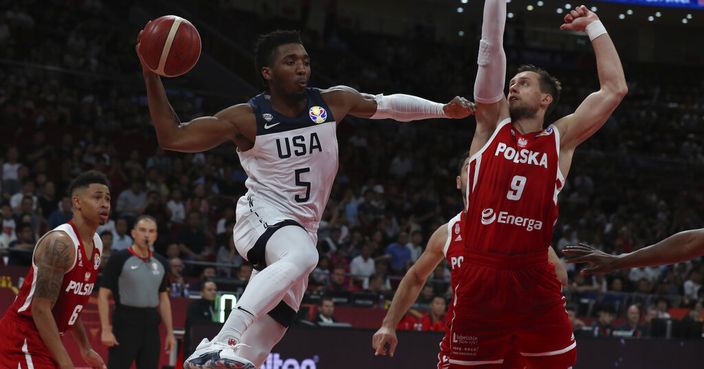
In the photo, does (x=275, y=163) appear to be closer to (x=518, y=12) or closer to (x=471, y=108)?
(x=471, y=108)

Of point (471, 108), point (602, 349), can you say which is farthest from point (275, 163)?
point (602, 349)

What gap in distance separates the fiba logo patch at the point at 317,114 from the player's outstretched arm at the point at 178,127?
0.47 m

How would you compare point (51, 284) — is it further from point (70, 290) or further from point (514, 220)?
point (514, 220)

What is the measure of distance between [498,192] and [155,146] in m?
14.1

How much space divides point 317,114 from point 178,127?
863mm

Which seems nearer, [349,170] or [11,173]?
[11,173]

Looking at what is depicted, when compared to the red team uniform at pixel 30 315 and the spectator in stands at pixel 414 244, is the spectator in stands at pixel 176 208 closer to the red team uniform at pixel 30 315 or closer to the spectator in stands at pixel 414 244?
the spectator in stands at pixel 414 244

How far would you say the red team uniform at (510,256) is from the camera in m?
5.45

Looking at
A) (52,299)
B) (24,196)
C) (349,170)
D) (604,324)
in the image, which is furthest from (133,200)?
(52,299)

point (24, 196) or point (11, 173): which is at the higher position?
point (11, 173)

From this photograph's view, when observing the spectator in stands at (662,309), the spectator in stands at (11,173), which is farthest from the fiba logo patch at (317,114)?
the spectator in stands at (662,309)

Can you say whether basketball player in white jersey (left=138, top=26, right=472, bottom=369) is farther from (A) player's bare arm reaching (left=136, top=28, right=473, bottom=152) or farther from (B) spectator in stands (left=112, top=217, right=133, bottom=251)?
(B) spectator in stands (left=112, top=217, right=133, bottom=251)

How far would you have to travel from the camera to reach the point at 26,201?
13.7 m

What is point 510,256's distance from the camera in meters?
5.52
